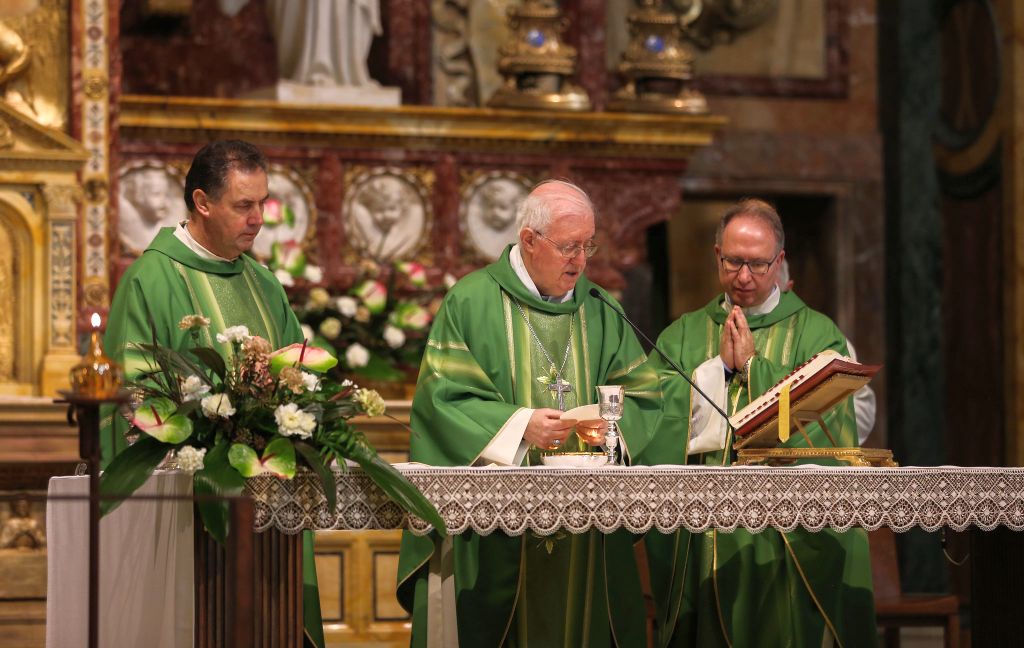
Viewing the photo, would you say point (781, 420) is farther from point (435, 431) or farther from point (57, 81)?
point (57, 81)

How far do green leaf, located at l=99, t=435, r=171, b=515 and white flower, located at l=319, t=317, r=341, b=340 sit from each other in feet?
10.1

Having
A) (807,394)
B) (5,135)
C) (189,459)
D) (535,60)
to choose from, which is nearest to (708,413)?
(807,394)

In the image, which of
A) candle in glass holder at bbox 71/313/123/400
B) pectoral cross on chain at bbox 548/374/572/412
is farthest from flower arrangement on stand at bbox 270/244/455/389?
candle in glass holder at bbox 71/313/123/400

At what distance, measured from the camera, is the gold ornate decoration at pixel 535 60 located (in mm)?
8133

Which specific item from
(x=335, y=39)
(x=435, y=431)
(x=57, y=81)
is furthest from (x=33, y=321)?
(x=435, y=431)

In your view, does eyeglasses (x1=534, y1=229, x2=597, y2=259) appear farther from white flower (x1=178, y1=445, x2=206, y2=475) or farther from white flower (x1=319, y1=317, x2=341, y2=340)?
white flower (x1=319, y1=317, x2=341, y2=340)

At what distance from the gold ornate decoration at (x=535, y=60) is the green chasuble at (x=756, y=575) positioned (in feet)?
8.92

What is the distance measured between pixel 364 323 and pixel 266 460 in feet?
10.8

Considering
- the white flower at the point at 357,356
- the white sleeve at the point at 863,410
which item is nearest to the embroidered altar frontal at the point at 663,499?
the white sleeve at the point at 863,410

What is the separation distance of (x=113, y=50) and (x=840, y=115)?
392 cm

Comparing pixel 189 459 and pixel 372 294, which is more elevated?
pixel 372 294

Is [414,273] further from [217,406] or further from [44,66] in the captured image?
[217,406]

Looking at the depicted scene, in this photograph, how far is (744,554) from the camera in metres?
5.58

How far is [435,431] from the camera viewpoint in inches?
197
